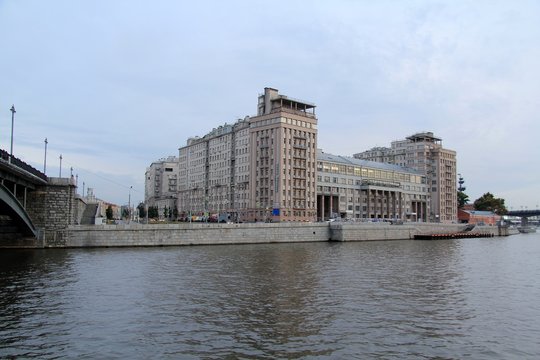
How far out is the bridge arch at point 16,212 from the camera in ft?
178

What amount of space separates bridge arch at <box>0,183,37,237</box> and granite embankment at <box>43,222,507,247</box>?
3364 mm

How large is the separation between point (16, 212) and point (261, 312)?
44.1m

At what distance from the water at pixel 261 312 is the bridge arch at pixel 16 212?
7.85 metres

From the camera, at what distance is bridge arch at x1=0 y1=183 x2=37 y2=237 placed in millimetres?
54281

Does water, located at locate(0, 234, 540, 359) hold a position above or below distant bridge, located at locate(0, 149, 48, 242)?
below

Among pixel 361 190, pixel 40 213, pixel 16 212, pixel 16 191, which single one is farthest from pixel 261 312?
pixel 361 190

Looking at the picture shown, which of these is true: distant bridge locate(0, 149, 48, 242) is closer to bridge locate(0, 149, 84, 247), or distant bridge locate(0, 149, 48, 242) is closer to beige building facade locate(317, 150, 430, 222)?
bridge locate(0, 149, 84, 247)

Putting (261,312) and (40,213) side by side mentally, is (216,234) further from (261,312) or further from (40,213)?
(261,312)

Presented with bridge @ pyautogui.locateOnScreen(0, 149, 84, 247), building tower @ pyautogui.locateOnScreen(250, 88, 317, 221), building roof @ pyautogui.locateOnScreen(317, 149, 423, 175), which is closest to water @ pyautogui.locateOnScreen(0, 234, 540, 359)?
bridge @ pyautogui.locateOnScreen(0, 149, 84, 247)

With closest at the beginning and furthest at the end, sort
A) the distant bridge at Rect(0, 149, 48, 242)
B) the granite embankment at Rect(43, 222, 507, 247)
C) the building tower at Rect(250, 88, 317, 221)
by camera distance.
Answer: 1. the distant bridge at Rect(0, 149, 48, 242)
2. the granite embankment at Rect(43, 222, 507, 247)
3. the building tower at Rect(250, 88, 317, 221)

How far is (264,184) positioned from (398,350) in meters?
127

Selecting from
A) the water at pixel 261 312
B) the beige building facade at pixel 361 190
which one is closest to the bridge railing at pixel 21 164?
the water at pixel 261 312

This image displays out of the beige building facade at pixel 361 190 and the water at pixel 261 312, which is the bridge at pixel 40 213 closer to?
the water at pixel 261 312

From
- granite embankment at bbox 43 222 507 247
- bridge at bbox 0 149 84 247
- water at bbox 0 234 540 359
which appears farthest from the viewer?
granite embankment at bbox 43 222 507 247
